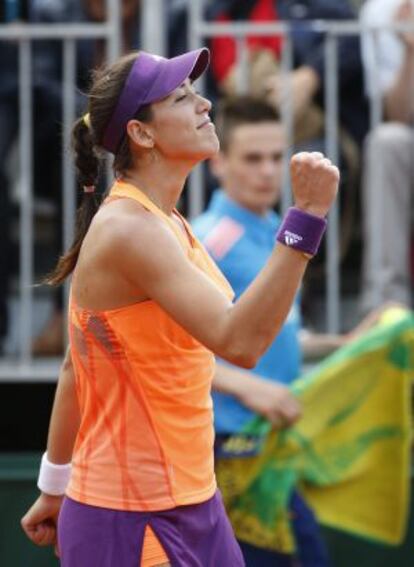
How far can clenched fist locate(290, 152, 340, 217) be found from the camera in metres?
3.33

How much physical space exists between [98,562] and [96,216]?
2.51ft

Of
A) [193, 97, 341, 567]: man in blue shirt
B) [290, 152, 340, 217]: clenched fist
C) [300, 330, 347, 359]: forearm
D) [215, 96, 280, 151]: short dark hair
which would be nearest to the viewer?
[290, 152, 340, 217]: clenched fist

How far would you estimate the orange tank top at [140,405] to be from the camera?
3557 millimetres

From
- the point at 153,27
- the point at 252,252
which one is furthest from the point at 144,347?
the point at 153,27

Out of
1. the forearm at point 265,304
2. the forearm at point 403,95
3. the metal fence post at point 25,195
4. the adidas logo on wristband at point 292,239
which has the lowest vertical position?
the metal fence post at point 25,195

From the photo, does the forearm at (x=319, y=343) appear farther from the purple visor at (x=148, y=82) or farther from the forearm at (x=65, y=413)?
the purple visor at (x=148, y=82)

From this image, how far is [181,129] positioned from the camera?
11.8 feet

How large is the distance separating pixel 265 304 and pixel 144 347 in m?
0.34

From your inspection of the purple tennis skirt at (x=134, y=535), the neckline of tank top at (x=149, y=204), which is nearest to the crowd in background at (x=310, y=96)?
the neckline of tank top at (x=149, y=204)

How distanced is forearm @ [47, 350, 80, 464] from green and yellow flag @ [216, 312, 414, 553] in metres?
2.06

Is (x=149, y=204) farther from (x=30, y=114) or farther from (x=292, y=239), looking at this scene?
(x=30, y=114)

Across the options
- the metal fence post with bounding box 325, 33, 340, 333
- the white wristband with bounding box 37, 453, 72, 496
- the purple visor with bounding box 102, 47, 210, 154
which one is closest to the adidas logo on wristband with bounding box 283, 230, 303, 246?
the purple visor with bounding box 102, 47, 210, 154

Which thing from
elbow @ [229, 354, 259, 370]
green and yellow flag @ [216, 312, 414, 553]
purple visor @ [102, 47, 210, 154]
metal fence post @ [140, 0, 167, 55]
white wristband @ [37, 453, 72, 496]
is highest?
purple visor @ [102, 47, 210, 154]

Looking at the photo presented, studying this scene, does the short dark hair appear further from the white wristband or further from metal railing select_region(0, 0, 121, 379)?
the white wristband
